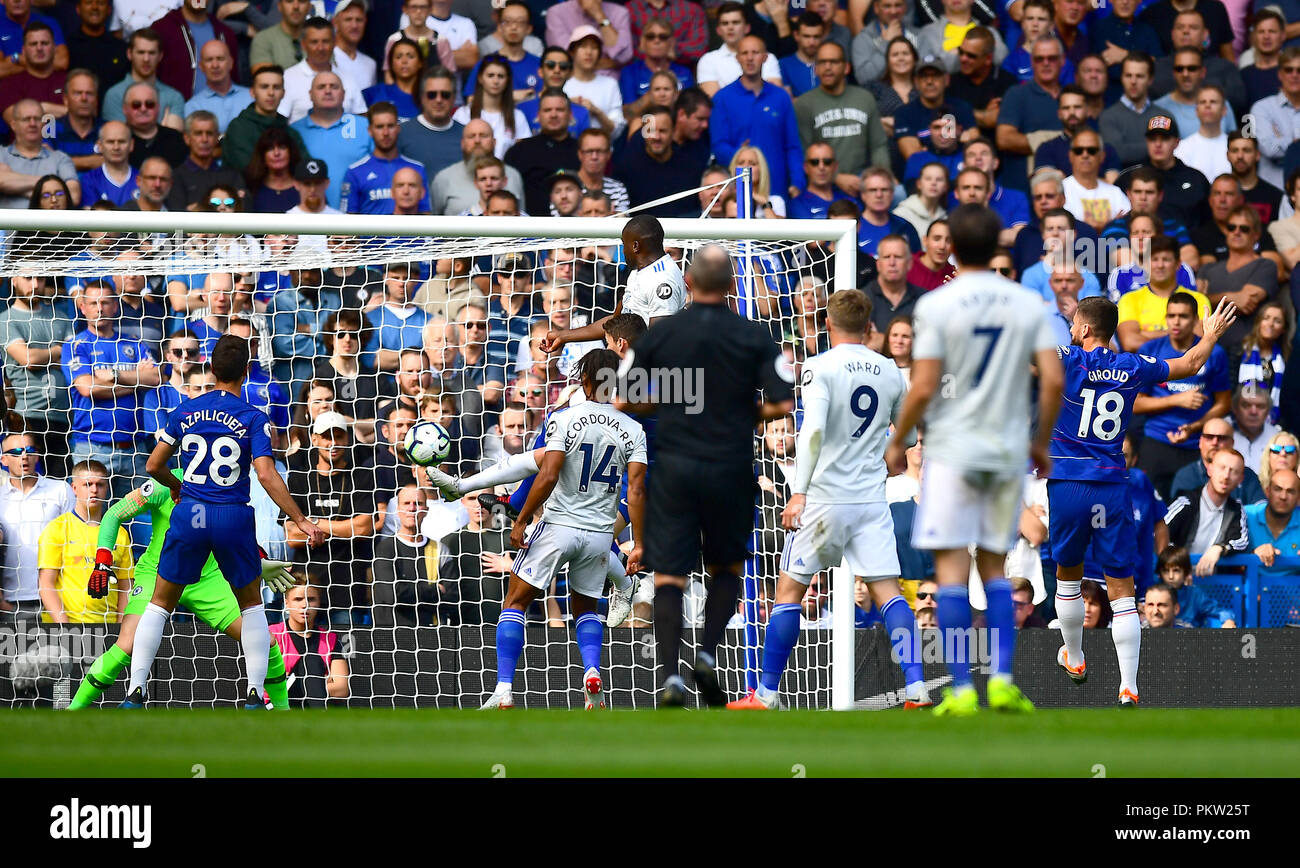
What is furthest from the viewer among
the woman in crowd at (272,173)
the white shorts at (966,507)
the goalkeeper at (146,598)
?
the woman in crowd at (272,173)

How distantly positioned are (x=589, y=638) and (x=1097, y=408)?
3.02 metres

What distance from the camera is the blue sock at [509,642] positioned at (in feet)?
28.7

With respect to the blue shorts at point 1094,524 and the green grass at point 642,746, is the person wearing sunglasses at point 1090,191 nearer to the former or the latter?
the blue shorts at point 1094,524

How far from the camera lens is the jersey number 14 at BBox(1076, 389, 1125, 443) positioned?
8.98 metres

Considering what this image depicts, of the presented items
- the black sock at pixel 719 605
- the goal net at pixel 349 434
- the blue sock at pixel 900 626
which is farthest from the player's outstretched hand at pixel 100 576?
the blue sock at pixel 900 626

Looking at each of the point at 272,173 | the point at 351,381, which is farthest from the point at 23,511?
the point at 272,173

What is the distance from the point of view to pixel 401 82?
45.3 feet

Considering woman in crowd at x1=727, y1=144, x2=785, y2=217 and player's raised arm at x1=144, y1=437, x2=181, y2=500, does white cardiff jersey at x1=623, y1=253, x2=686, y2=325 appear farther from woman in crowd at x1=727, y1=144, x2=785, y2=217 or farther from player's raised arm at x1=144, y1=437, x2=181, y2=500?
woman in crowd at x1=727, y1=144, x2=785, y2=217

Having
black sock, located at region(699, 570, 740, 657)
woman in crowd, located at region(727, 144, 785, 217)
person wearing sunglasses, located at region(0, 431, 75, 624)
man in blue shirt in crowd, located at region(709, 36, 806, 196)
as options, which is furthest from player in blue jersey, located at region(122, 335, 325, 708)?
man in blue shirt in crowd, located at region(709, 36, 806, 196)

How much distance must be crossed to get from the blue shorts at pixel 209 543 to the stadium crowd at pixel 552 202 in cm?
192

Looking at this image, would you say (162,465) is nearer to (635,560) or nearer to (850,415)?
(635,560)

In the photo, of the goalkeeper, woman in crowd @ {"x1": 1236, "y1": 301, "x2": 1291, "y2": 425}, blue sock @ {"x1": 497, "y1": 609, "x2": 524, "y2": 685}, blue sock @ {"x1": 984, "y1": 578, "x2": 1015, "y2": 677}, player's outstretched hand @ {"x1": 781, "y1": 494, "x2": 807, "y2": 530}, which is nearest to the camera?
blue sock @ {"x1": 984, "y1": 578, "x2": 1015, "y2": 677}

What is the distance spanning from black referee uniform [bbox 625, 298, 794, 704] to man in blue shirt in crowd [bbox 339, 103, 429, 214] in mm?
5950
